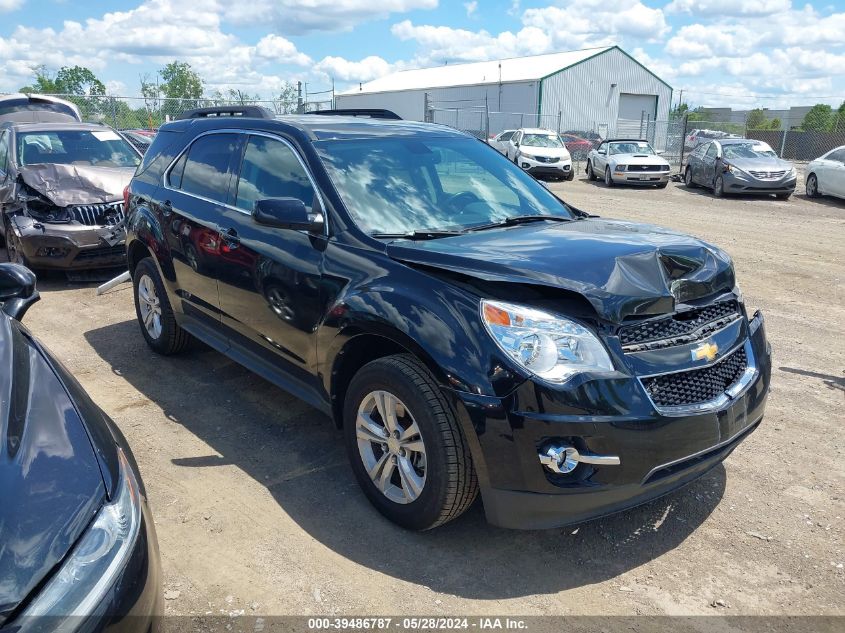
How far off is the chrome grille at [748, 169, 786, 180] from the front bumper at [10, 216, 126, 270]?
49.2 ft

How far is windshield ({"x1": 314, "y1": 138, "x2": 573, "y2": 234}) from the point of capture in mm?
3750

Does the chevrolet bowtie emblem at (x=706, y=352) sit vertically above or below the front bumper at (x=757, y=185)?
above

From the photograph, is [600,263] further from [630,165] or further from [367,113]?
[630,165]

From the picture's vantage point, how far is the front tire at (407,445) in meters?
2.95

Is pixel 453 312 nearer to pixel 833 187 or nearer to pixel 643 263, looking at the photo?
pixel 643 263

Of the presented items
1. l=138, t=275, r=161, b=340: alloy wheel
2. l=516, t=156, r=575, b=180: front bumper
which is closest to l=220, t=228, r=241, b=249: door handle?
l=138, t=275, r=161, b=340: alloy wheel

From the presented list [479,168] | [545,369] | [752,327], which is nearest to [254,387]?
[479,168]

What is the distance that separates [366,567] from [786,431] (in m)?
2.80

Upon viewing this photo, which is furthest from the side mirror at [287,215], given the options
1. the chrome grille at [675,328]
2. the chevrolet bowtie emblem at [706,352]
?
the chevrolet bowtie emblem at [706,352]

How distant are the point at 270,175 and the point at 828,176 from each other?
1670 cm

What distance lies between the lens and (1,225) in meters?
8.99

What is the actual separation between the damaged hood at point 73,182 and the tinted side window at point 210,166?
12.9 feet

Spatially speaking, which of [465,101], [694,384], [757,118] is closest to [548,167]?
[694,384]

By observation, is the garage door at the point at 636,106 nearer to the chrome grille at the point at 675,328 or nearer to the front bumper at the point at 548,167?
the front bumper at the point at 548,167
